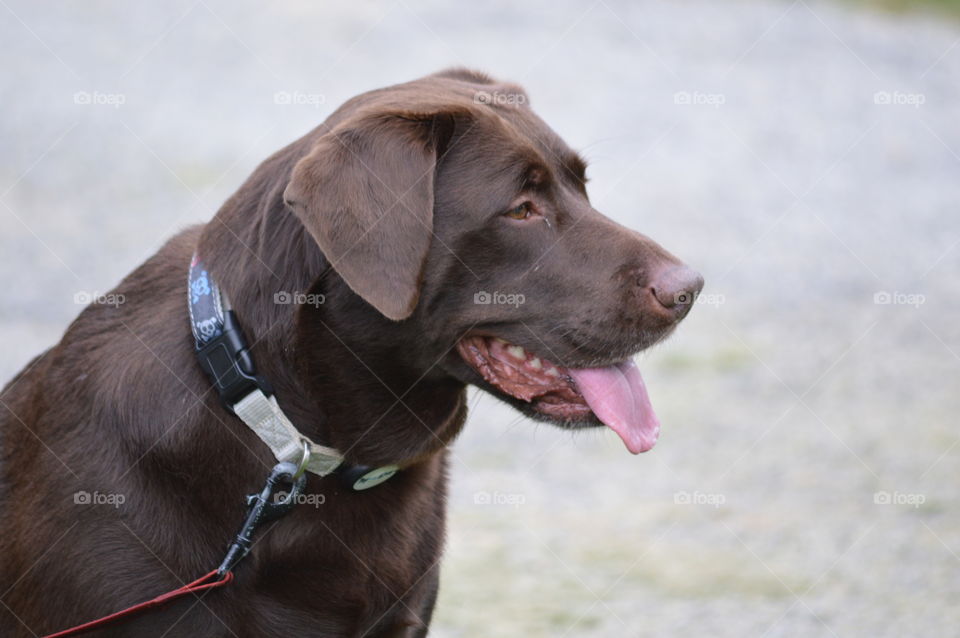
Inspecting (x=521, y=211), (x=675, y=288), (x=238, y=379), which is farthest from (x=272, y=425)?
(x=675, y=288)

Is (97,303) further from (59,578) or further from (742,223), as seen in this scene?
(742,223)

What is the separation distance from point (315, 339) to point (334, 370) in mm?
96

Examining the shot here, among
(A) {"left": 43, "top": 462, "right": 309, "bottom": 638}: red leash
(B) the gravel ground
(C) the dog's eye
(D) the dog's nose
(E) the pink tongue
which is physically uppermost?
(C) the dog's eye

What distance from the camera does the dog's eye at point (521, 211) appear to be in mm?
2928

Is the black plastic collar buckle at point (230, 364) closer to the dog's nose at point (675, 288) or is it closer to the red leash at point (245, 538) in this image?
the red leash at point (245, 538)

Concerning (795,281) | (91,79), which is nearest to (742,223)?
(795,281)

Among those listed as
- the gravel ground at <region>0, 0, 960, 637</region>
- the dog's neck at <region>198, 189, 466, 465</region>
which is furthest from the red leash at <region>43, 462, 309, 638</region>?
the gravel ground at <region>0, 0, 960, 637</region>

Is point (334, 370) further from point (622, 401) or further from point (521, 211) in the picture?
point (622, 401)

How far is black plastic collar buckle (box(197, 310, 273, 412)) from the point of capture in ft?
9.02

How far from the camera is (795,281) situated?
9594 mm

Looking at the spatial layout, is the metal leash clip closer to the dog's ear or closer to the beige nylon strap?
the beige nylon strap

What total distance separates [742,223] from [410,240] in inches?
330

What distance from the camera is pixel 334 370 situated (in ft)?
9.38

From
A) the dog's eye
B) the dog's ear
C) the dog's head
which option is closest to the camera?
the dog's ear
